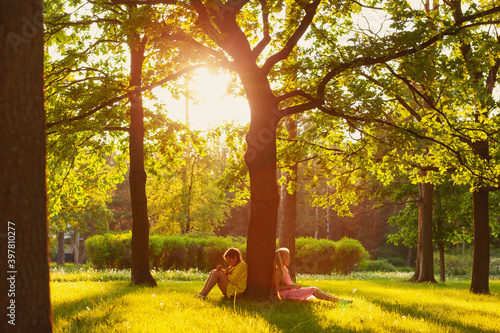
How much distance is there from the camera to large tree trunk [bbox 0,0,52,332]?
3.66 metres

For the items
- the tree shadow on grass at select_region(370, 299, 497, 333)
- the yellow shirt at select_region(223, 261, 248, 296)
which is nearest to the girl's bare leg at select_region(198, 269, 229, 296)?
the yellow shirt at select_region(223, 261, 248, 296)

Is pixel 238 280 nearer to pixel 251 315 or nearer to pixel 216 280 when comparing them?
pixel 216 280

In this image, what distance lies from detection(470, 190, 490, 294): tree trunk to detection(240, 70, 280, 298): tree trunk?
24.5ft

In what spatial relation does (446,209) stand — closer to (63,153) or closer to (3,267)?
(63,153)

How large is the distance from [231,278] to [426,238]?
11765 millimetres

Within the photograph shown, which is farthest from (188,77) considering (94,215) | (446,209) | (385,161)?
(94,215)

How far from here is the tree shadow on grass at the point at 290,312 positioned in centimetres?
660

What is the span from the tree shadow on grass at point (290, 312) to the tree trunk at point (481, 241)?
6.84m

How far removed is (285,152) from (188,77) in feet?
10.9

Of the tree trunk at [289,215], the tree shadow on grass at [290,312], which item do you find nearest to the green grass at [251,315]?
the tree shadow on grass at [290,312]

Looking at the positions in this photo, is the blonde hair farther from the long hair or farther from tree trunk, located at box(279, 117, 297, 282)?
tree trunk, located at box(279, 117, 297, 282)

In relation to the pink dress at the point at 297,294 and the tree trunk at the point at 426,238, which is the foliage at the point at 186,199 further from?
the pink dress at the point at 297,294

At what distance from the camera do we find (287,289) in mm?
9594

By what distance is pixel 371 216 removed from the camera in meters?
54.7
